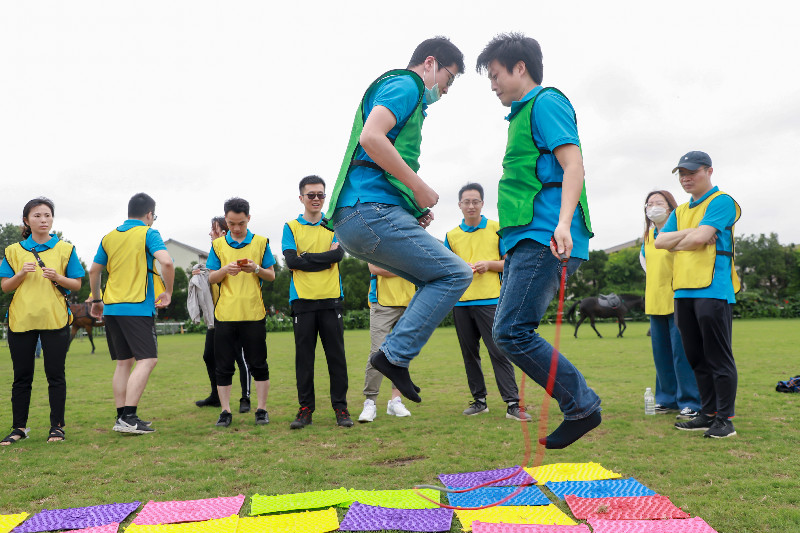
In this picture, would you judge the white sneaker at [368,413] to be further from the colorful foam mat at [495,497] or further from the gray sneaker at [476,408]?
the colorful foam mat at [495,497]

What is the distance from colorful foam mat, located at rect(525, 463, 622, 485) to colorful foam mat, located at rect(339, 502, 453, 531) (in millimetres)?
880

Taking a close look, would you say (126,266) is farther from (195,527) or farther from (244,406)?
(195,527)

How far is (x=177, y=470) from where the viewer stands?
4.04 m

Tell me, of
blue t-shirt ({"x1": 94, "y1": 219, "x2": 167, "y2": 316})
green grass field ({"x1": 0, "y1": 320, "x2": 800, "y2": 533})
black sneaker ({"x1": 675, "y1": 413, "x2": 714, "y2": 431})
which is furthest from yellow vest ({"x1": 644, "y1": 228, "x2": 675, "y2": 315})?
blue t-shirt ({"x1": 94, "y1": 219, "x2": 167, "y2": 316})

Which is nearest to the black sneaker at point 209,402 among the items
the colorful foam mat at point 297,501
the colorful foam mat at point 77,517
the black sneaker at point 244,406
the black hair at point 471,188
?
the black sneaker at point 244,406

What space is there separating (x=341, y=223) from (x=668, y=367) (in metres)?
4.58

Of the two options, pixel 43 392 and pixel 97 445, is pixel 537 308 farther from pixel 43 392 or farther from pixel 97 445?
pixel 43 392

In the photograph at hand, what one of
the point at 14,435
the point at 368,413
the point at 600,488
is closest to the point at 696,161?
the point at 600,488

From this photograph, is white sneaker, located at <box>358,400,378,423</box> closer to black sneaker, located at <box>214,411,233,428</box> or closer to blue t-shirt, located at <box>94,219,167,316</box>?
black sneaker, located at <box>214,411,233,428</box>

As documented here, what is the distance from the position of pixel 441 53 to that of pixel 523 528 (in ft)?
8.19

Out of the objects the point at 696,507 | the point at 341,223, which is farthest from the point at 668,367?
the point at 341,223

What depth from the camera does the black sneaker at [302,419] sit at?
5465 millimetres

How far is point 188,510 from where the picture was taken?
309 cm

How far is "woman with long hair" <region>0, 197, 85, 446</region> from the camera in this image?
5.34 metres
